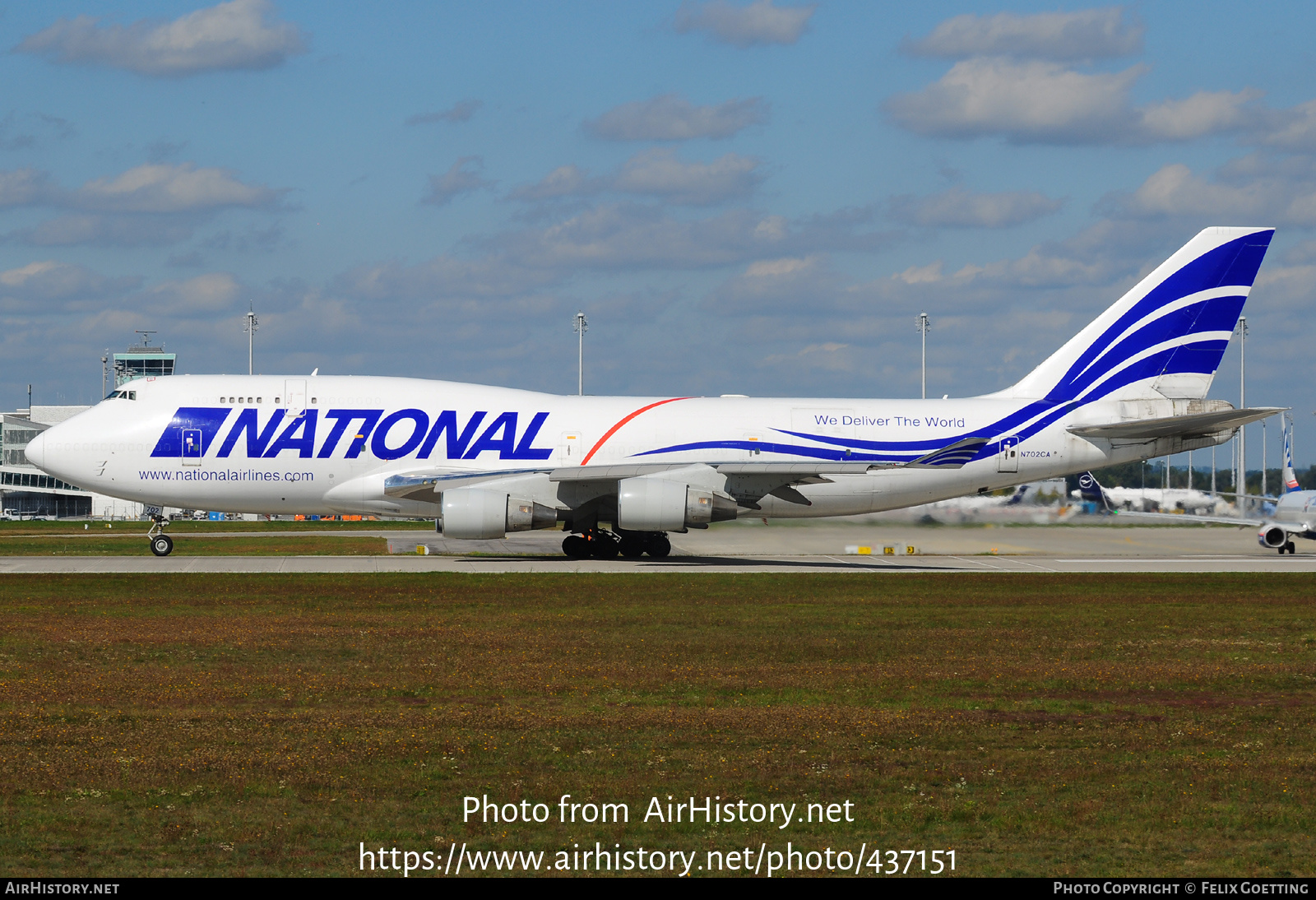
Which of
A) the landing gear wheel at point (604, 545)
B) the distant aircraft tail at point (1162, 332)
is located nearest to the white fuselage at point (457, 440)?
the distant aircraft tail at point (1162, 332)

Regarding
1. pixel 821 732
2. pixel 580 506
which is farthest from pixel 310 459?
pixel 821 732

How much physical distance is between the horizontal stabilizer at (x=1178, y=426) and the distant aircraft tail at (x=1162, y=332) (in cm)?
135

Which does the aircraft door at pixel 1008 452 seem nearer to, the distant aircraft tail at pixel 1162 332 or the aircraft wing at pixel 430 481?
the distant aircraft tail at pixel 1162 332

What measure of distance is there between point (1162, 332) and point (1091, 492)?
10.0 metres

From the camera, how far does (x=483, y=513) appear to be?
3206cm

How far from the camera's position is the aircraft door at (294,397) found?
111ft

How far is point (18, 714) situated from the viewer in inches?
468

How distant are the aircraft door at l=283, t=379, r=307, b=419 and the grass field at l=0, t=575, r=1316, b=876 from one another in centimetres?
1228

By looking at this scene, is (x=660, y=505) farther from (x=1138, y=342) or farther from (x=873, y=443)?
(x=1138, y=342)

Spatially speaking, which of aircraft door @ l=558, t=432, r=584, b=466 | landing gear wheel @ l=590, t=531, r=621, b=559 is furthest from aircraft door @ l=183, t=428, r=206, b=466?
landing gear wheel @ l=590, t=531, r=621, b=559

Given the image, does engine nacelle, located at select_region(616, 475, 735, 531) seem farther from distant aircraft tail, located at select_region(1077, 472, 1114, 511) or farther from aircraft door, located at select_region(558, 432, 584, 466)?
distant aircraft tail, located at select_region(1077, 472, 1114, 511)

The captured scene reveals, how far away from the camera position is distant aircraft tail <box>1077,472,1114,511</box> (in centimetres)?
4375

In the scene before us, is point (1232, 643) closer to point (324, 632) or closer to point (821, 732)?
point (821, 732)

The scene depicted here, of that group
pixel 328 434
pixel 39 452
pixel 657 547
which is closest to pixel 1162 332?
pixel 657 547
